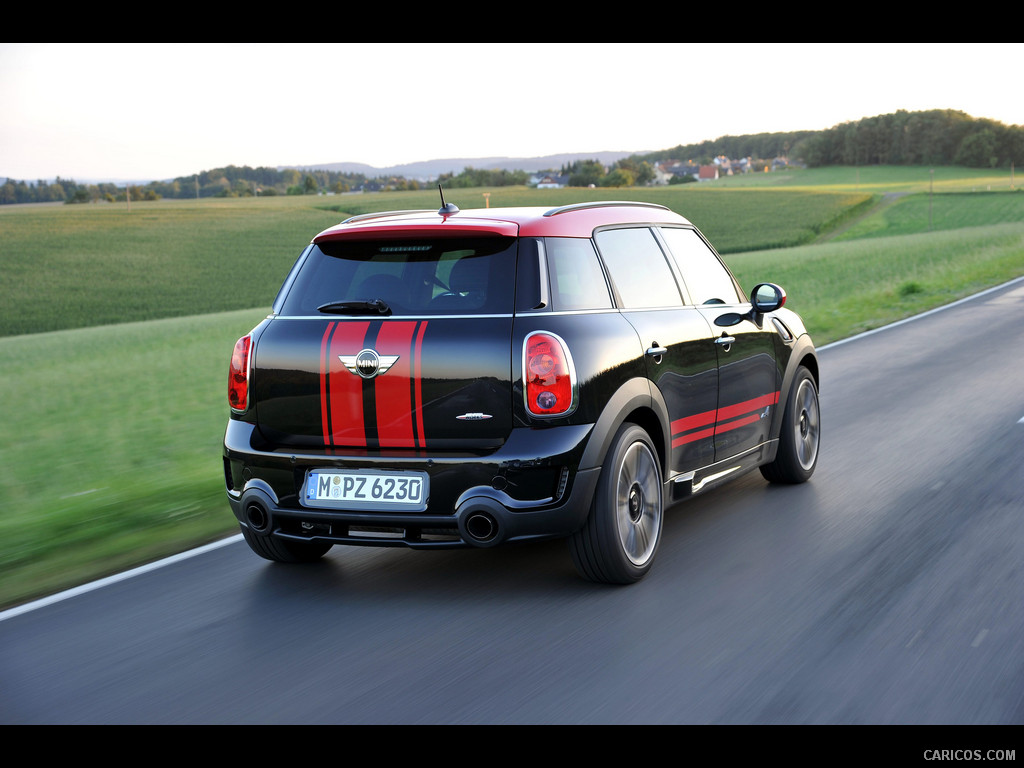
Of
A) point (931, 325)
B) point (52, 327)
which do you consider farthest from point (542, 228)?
point (52, 327)

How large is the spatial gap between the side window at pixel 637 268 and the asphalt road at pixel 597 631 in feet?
4.21

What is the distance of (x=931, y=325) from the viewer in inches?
734

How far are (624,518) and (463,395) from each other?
970mm

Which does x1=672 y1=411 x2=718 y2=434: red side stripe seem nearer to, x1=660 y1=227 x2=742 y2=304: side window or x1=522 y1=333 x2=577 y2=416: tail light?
x1=660 y1=227 x2=742 y2=304: side window

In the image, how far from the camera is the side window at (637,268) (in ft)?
19.1

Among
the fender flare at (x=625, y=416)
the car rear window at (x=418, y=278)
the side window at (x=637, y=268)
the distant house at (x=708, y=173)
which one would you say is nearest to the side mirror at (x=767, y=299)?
the side window at (x=637, y=268)

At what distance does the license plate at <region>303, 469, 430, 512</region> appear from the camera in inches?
200

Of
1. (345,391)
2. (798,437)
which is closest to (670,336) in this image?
(345,391)

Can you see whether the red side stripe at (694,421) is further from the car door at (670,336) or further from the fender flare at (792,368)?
the fender flare at (792,368)

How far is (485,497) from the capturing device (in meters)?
4.99

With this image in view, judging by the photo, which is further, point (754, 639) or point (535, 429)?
point (535, 429)
